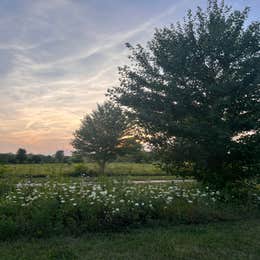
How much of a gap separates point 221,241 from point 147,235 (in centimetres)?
128

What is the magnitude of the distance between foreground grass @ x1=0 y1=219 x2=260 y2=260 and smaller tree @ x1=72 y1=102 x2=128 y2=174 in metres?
25.6

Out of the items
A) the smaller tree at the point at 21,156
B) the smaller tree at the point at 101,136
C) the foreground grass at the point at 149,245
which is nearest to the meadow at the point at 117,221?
the foreground grass at the point at 149,245

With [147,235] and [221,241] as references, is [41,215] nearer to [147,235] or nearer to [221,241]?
[147,235]

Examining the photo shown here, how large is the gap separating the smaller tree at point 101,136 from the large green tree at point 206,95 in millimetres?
21448

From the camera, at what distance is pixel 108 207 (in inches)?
295

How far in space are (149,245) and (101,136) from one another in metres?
27.5

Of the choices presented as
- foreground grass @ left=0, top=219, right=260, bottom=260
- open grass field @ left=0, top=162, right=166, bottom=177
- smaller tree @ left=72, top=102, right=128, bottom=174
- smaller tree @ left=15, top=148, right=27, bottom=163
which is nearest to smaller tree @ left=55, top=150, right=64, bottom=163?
smaller tree @ left=15, top=148, right=27, bottom=163

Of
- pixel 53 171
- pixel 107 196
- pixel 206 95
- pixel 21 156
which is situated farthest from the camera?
pixel 21 156

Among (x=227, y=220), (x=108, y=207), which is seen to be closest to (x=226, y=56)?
(x=227, y=220)

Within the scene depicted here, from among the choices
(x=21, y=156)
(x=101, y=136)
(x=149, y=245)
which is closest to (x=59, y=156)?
(x=21, y=156)

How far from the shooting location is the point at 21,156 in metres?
46.7

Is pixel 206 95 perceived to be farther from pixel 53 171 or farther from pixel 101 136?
pixel 101 136

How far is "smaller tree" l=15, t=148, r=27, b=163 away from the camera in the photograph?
4613 centimetres

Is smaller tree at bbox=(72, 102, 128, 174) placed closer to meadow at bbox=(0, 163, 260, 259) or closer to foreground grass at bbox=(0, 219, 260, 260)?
meadow at bbox=(0, 163, 260, 259)
